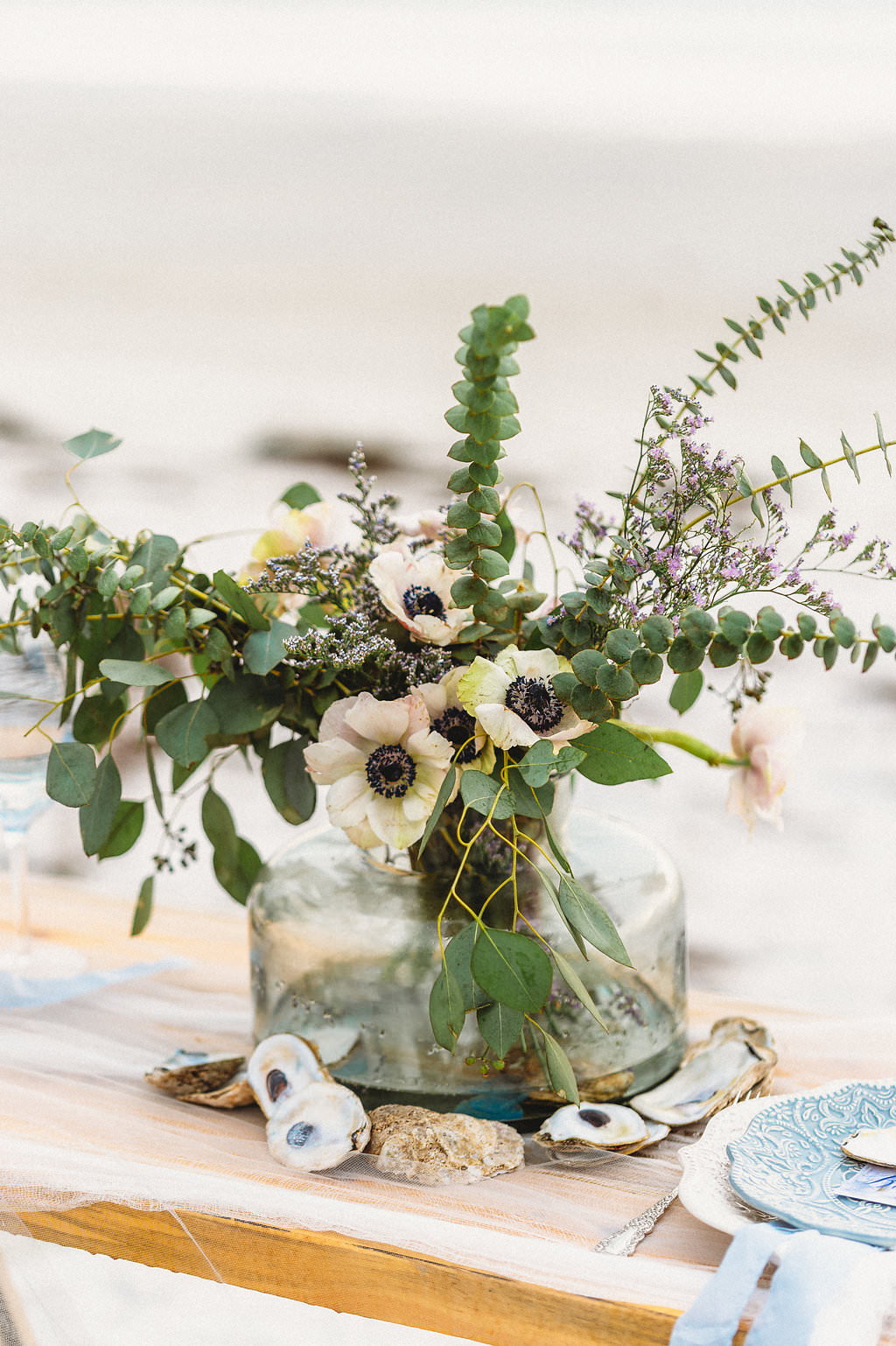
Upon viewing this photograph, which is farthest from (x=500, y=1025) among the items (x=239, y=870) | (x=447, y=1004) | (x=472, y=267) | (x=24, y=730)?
(x=472, y=267)

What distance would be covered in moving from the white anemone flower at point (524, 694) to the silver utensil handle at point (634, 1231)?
0.77 ft

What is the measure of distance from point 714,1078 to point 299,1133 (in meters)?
0.24

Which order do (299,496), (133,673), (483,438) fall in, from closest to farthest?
(483,438)
(133,673)
(299,496)

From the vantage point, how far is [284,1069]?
2.08 ft

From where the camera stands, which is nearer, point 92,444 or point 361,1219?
point 361,1219

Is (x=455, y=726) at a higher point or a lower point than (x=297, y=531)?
lower

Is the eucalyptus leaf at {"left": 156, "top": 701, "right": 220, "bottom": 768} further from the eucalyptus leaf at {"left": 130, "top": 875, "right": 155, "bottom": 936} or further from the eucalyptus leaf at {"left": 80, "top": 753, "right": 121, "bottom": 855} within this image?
the eucalyptus leaf at {"left": 130, "top": 875, "right": 155, "bottom": 936}

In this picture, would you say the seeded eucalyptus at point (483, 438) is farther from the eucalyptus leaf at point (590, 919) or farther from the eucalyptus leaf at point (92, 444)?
the eucalyptus leaf at point (92, 444)

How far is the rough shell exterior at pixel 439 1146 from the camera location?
587 millimetres

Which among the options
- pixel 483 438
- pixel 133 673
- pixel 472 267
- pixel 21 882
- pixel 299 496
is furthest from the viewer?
pixel 472 267

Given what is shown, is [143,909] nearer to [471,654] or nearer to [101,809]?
[101,809]

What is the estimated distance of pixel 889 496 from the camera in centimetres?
111

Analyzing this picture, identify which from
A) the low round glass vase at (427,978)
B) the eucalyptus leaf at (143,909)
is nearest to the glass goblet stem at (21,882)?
the eucalyptus leaf at (143,909)

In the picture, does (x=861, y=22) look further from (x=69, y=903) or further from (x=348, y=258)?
(x=69, y=903)
